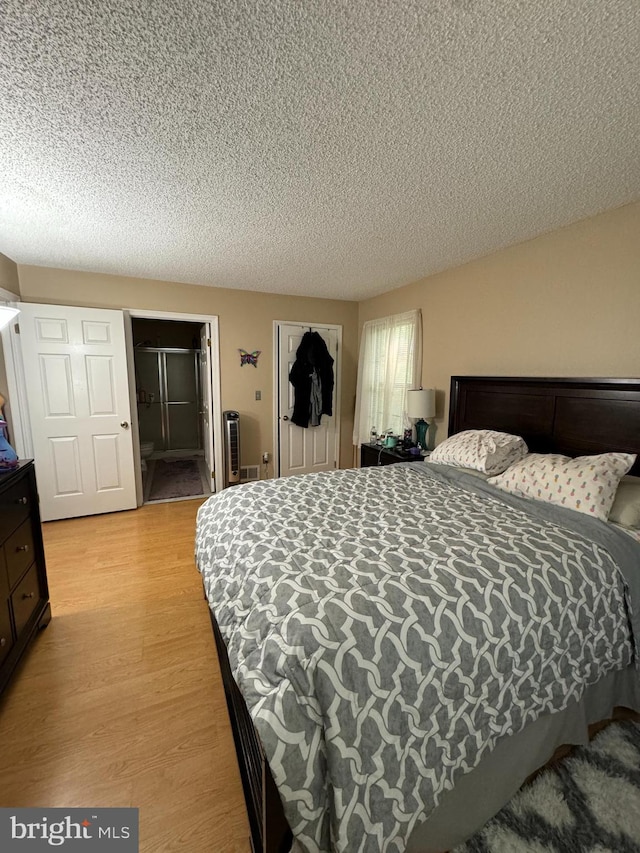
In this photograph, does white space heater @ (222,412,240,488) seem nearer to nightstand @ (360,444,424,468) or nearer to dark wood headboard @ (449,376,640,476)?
nightstand @ (360,444,424,468)

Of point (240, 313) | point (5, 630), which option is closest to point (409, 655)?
point (5, 630)

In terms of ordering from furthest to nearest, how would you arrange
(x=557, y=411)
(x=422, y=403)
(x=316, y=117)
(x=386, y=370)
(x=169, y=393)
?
1. (x=169, y=393)
2. (x=386, y=370)
3. (x=422, y=403)
4. (x=557, y=411)
5. (x=316, y=117)

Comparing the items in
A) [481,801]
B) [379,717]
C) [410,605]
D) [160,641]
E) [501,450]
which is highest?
[501,450]

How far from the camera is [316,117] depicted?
131 cm

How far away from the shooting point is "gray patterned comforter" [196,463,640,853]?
0.86m

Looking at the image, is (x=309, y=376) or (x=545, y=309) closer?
(x=545, y=309)

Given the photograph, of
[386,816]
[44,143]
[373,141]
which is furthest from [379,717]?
[44,143]

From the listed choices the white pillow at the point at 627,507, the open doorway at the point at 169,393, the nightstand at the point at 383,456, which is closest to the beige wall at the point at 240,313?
the nightstand at the point at 383,456

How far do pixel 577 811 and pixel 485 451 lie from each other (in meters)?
1.59

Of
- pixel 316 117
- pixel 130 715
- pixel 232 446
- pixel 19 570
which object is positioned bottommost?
pixel 130 715

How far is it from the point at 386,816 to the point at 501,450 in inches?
74.3

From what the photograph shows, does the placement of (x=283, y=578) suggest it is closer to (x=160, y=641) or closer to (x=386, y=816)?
(x=386, y=816)

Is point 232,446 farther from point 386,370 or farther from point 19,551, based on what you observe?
point 19,551

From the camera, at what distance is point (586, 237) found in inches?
83.2
